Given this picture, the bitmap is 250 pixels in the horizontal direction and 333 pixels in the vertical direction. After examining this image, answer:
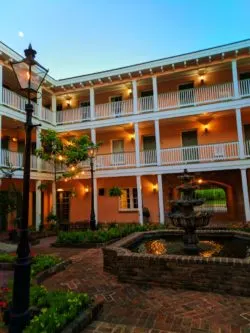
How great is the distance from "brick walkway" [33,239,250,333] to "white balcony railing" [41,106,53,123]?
38.1 feet

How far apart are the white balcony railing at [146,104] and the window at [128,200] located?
5369 millimetres

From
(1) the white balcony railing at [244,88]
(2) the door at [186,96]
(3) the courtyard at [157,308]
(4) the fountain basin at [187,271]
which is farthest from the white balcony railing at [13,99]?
(1) the white balcony railing at [244,88]

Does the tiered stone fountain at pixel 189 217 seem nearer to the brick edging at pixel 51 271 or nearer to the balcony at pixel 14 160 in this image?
the brick edging at pixel 51 271

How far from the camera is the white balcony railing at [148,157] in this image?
14.3m

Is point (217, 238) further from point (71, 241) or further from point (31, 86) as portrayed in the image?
point (31, 86)

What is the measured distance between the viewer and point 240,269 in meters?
4.46

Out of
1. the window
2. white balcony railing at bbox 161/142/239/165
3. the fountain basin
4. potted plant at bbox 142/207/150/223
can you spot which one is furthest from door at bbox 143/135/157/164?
the fountain basin

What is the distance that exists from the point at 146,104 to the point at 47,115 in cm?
647

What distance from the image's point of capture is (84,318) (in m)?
3.39

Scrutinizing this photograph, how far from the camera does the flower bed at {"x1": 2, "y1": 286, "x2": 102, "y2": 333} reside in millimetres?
3051

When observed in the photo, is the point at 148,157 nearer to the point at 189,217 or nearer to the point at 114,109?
the point at 114,109

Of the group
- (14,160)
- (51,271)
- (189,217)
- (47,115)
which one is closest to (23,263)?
(51,271)

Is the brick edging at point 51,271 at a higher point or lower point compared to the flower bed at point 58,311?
lower

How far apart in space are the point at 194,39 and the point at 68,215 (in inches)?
606
